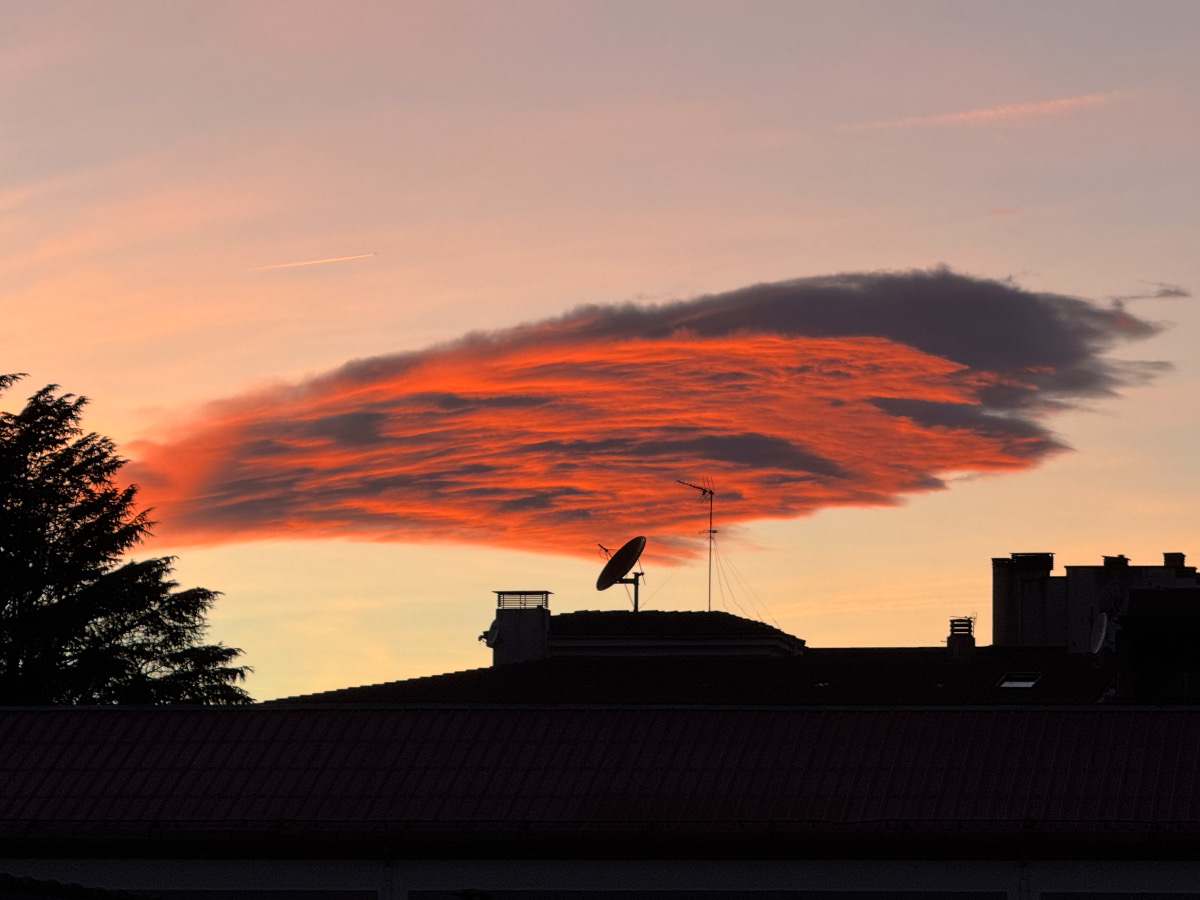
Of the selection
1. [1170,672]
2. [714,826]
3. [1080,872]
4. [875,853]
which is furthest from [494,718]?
[1170,672]

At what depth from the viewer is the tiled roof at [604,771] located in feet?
144

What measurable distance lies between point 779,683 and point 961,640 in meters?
9.05

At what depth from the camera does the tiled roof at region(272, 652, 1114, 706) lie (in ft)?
205

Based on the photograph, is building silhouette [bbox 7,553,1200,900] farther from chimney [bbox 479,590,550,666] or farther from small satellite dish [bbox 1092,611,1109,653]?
chimney [bbox 479,590,550,666]

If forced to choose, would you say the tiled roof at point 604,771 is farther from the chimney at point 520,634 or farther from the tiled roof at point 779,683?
the chimney at point 520,634

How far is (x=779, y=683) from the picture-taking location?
2601 inches

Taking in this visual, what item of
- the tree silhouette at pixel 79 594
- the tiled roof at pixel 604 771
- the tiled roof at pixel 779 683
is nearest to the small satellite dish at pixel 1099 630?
the tiled roof at pixel 779 683

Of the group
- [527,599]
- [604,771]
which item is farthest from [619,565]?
[604,771]

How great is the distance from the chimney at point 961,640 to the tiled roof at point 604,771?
909 inches

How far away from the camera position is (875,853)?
43.1 m

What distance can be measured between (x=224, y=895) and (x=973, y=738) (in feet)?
56.6

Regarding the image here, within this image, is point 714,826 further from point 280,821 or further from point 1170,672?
point 1170,672

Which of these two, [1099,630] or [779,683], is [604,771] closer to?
[779,683]

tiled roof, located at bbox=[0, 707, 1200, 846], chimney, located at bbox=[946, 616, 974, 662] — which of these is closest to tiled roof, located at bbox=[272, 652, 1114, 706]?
chimney, located at bbox=[946, 616, 974, 662]
